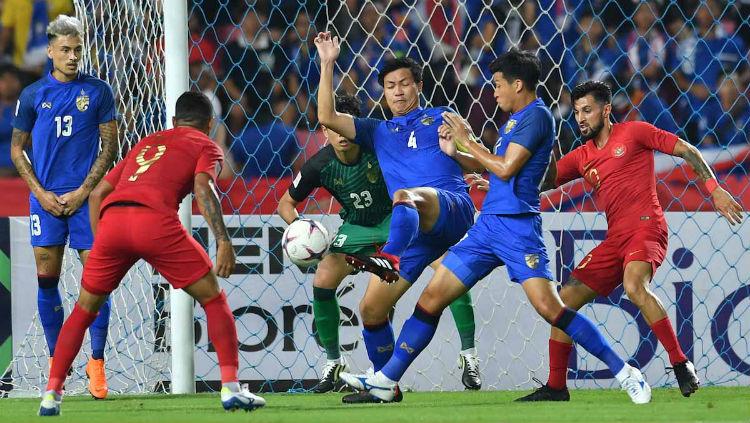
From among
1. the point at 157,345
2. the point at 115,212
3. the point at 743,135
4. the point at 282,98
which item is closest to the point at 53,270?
the point at 157,345

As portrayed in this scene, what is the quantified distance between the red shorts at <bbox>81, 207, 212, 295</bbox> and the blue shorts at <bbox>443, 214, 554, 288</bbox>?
1197 millimetres

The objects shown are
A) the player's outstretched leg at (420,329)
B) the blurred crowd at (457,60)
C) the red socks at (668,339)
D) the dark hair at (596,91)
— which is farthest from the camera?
the blurred crowd at (457,60)

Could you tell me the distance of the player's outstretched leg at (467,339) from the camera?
6.94 meters

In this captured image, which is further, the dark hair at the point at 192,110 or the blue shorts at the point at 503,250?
the blue shorts at the point at 503,250

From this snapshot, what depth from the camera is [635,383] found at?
5504 millimetres

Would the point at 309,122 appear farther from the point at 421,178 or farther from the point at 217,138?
the point at 421,178

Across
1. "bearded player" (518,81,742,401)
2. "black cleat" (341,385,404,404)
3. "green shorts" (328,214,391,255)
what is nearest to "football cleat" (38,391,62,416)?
"black cleat" (341,385,404,404)

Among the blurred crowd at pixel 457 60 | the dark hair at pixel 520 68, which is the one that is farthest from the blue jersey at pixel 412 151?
the blurred crowd at pixel 457 60

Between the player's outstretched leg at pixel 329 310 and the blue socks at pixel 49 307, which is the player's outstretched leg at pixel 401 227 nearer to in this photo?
the player's outstretched leg at pixel 329 310

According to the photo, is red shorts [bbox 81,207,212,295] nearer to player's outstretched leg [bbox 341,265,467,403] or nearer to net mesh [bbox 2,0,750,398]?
player's outstretched leg [bbox 341,265,467,403]

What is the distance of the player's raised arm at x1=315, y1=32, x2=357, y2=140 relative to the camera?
19.1ft

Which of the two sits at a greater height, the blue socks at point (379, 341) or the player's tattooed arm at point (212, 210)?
the player's tattooed arm at point (212, 210)

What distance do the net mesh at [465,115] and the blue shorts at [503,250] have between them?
182 cm

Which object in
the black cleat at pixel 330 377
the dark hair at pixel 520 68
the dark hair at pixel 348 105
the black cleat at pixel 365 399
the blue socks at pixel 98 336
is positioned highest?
the dark hair at pixel 520 68
